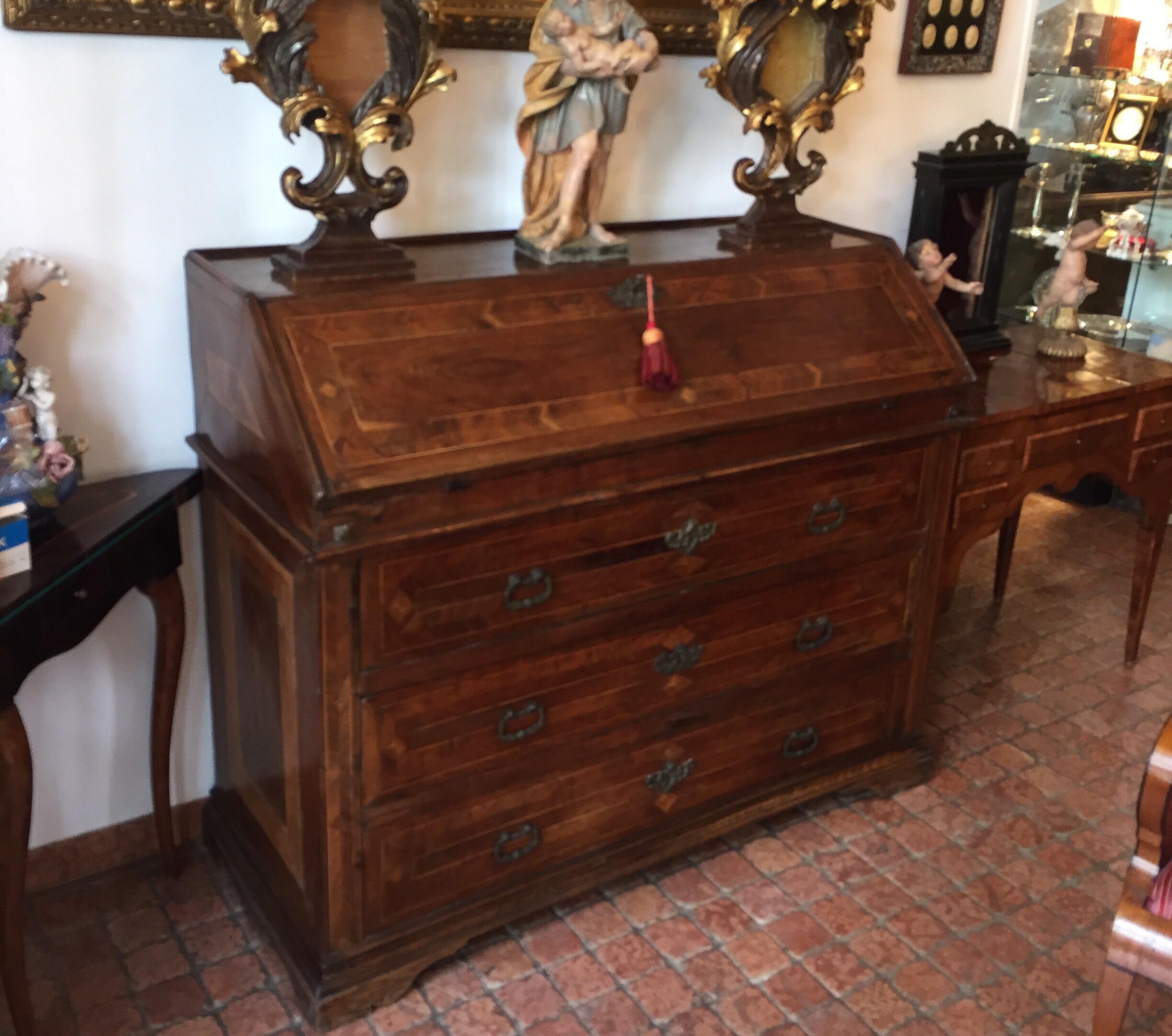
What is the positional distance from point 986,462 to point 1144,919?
106cm

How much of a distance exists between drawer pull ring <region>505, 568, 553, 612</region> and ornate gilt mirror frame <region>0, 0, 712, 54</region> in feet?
2.78

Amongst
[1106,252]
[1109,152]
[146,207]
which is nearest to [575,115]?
[146,207]

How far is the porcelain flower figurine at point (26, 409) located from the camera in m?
1.71

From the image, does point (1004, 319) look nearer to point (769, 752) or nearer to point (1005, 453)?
point (1005, 453)

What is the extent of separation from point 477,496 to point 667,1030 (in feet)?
3.12

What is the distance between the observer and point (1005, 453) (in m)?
2.54

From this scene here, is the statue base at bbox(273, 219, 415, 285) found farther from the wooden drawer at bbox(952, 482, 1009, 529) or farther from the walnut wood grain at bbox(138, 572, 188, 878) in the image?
the wooden drawer at bbox(952, 482, 1009, 529)

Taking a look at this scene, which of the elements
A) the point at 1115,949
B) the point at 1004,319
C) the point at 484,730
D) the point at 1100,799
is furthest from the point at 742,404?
the point at 1004,319

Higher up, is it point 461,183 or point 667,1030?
point 461,183

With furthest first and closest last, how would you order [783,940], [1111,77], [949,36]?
1. [1111,77]
2. [949,36]
3. [783,940]

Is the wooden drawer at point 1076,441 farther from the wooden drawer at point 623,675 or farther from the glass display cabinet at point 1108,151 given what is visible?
the glass display cabinet at point 1108,151

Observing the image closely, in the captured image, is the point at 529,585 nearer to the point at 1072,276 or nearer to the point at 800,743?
the point at 800,743

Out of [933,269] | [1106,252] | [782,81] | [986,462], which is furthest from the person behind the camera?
[1106,252]

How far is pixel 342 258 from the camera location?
72.6 inches
